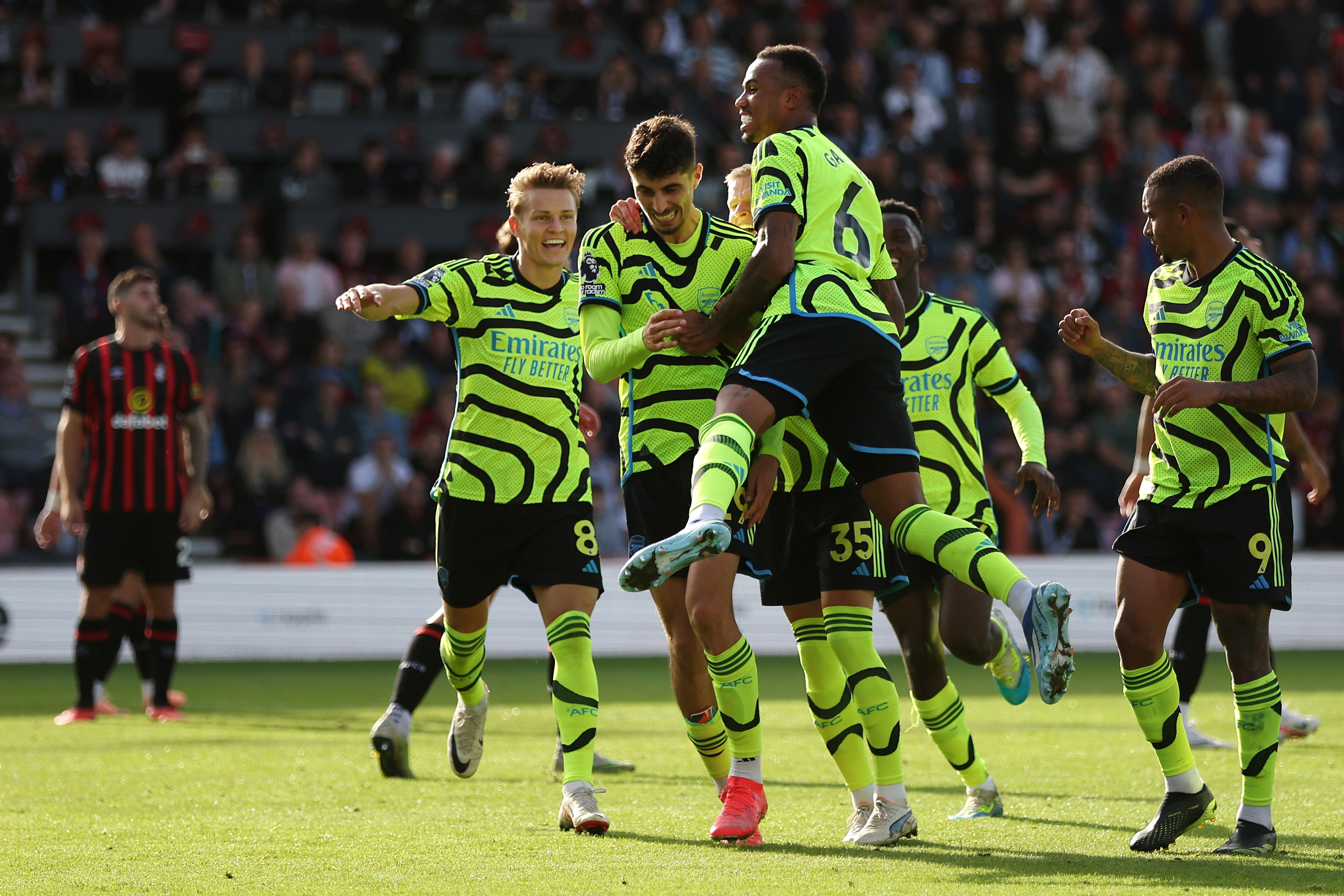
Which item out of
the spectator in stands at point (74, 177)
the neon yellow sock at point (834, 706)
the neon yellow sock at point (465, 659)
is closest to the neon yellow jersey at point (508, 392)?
the neon yellow sock at point (465, 659)

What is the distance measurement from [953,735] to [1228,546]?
1.30m

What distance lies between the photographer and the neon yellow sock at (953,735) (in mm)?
5672

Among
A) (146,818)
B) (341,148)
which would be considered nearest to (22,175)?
(341,148)

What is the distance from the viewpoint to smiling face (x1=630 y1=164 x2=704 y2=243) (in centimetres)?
528

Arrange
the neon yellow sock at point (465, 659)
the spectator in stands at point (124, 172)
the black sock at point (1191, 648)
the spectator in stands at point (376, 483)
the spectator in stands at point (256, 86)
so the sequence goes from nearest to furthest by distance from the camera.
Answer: the neon yellow sock at point (465, 659), the black sock at point (1191, 648), the spectator in stands at point (376, 483), the spectator in stands at point (124, 172), the spectator in stands at point (256, 86)

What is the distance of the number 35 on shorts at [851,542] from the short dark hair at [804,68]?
1357 mm

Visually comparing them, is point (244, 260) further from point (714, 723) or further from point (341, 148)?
point (714, 723)

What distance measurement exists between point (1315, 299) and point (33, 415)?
13.1m

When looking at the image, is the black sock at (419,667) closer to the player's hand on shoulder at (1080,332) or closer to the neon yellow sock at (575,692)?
the neon yellow sock at (575,692)

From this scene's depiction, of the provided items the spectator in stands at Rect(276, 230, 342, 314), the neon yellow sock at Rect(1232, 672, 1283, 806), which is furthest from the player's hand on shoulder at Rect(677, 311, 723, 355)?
the spectator in stands at Rect(276, 230, 342, 314)

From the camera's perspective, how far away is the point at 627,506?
18.0 ft

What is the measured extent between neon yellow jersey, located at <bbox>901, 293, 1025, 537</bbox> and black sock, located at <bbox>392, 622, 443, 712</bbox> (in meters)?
2.23

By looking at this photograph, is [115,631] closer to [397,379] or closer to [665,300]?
[665,300]

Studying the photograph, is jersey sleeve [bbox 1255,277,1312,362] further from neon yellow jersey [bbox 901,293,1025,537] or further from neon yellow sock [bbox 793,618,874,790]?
neon yellow sock [bbox 793,618,874,790]
